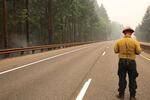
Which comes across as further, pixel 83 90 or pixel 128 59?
pixel 83 90

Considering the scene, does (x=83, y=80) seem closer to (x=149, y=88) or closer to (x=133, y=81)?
(x=149, y=88)

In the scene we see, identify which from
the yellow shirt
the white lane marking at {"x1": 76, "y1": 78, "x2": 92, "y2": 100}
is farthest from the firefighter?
the white lane marking at {"x1": 76, "y1": 78, "x2": 92, "y2": 100}

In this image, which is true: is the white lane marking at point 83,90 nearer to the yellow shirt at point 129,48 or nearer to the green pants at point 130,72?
the green pants at point 130,72

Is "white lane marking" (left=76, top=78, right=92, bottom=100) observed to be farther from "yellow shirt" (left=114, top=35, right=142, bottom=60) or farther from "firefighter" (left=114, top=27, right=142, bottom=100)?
"yellow shirt" (left=114, top=35, right=142, bottom=60)

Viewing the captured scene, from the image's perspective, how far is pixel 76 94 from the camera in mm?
8148

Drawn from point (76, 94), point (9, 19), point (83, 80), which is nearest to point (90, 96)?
point (76, 94)

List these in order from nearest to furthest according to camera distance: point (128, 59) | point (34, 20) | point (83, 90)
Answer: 1. point (128, 59)
2. point (83, 90)
3. point (34, 20)

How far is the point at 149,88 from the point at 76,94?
246 centimetres

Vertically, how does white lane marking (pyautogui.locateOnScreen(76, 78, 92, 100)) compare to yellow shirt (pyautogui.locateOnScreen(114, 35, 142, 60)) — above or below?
below

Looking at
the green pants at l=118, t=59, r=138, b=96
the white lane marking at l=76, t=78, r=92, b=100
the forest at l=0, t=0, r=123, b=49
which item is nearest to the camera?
the green pants at l=118, t=59, r=138, b=96

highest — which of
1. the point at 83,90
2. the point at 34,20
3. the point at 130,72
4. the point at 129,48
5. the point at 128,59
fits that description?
the point at 34,20

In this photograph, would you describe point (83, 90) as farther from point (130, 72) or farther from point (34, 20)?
point (34, 20)

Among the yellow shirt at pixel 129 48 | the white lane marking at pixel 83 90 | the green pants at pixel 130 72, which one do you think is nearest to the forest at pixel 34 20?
the white lane marking at pixel 83 90

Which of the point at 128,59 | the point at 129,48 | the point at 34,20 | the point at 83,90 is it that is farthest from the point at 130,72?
the point at 34,20
